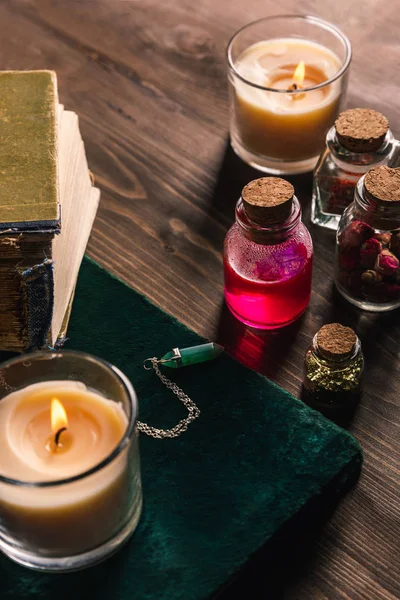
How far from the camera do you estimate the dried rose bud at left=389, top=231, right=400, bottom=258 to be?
35.5 inches

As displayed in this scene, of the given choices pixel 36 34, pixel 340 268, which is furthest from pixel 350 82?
pixel 36 34

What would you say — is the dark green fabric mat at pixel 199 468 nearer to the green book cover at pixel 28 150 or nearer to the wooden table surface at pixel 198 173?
the wooden table surface at pixel 198 173

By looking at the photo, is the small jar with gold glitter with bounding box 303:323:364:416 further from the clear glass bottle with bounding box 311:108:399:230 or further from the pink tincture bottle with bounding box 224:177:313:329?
the clear glass bottle with bounding box 311:108:399:230

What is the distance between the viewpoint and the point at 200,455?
0.81 metres

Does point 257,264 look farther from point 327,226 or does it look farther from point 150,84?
point 150,84

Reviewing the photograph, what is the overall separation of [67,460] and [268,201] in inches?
12.6

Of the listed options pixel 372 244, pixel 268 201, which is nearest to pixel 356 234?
pixel 372 244

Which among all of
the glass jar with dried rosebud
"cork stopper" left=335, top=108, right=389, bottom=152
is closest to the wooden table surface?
the glass jar with dried rosebud

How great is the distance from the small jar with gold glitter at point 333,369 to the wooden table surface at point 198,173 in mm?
27

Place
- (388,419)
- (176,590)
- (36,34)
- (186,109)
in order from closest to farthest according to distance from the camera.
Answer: (176,590)
(388,419)
(186,109)
(36,34)

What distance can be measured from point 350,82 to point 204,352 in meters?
0.51

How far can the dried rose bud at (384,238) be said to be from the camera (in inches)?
35.8

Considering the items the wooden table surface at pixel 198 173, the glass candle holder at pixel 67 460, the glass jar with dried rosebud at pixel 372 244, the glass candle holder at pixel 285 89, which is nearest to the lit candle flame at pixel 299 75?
the glass candle holder at pixel 285 89

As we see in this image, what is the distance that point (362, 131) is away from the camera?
0.94 metres
